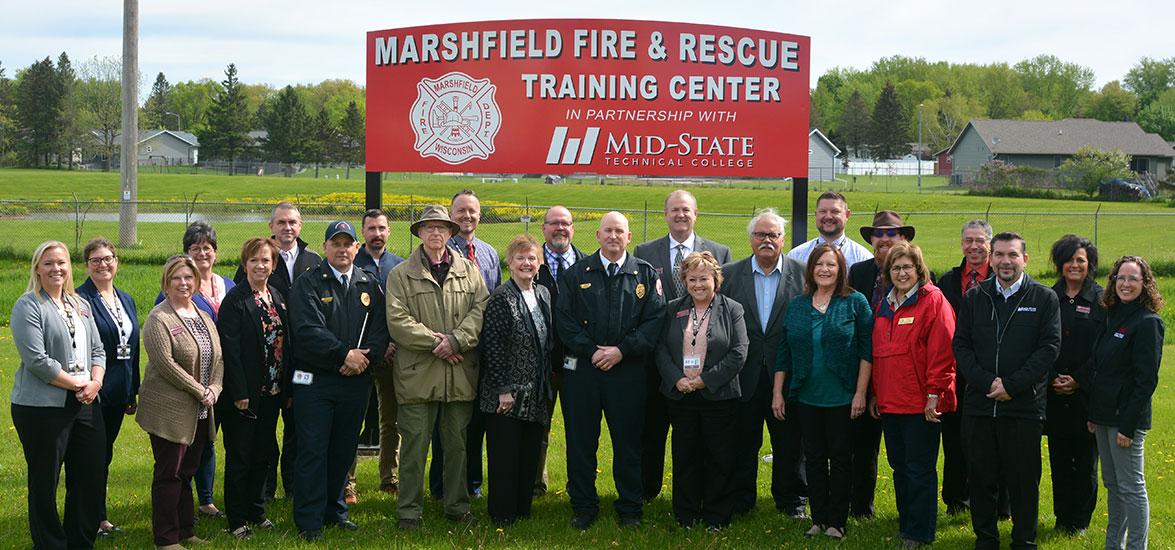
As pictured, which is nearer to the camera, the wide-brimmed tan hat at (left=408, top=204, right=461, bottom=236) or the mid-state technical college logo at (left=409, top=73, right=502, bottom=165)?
Result: the wide-brimmed tan hat at (left=408, top=204, right=461, bottom=236)

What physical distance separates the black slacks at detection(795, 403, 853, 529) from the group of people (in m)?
0.02

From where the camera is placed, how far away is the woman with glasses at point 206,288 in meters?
6.41

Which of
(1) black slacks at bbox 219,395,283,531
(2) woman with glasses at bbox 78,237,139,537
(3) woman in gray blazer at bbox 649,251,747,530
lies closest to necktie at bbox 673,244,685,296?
(3) woman in gray blazer at bbox 649,251,747,530

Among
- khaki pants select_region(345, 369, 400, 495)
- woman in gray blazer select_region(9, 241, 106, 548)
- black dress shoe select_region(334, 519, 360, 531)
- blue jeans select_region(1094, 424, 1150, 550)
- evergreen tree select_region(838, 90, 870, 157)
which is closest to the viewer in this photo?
woman in gray blazer select_region(9, 241, 106, 548)

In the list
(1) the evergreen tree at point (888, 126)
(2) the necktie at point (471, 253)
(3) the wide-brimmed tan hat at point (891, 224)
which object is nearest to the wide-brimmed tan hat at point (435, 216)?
(2) the necktie at point (471, 253)

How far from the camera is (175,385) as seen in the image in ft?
19.1

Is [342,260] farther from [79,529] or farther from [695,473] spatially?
[695,473]

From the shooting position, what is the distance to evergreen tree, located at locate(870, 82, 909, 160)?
89000 mm

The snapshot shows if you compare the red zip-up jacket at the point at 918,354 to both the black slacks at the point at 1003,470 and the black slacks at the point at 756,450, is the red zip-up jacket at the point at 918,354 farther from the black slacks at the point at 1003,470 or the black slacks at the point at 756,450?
the black slacks at the point at 756,450

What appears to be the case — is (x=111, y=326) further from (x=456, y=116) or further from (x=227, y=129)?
(x=227, y=129)

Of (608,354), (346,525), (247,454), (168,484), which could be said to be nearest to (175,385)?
(168,484)

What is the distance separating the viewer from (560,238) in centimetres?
704

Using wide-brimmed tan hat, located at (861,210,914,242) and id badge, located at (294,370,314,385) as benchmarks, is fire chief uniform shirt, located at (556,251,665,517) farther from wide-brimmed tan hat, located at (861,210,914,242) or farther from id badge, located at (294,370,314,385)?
wide-brimmed tan hat, located at (861,210,914,242)

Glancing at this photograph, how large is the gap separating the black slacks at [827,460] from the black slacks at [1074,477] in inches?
52.1
